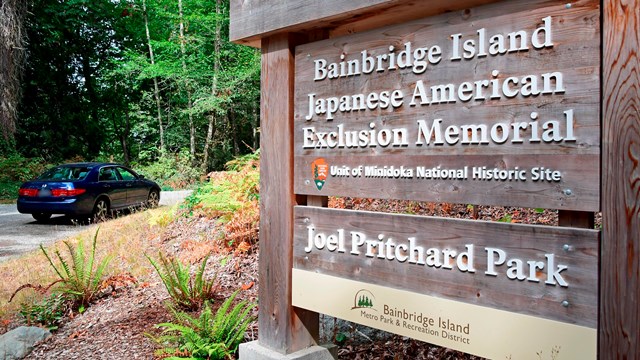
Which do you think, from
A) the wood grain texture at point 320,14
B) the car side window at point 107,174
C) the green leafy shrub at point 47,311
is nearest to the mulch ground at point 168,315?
the green leafy shrub at point 47,311

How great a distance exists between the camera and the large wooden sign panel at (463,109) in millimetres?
2207

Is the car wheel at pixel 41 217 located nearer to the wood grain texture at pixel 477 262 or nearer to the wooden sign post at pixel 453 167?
the wooden sign post at pixel 453 167

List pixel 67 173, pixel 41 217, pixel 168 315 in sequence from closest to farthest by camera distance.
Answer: pixel 168 315 → pixel 67 173 → pixel 41 217

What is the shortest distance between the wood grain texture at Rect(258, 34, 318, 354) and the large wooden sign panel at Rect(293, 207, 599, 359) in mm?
143

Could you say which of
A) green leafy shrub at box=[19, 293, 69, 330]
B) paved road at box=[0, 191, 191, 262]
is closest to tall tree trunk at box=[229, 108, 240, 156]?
paved road at box=[0, 191, 191, 262]

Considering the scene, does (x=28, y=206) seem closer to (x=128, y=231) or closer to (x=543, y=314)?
(x=128, y=231)

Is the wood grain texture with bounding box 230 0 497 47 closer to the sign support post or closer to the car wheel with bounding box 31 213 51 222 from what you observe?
the sign support post

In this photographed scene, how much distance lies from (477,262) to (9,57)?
21.5 meters

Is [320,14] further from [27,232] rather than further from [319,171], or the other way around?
[27,232]

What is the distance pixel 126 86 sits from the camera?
1147 inches

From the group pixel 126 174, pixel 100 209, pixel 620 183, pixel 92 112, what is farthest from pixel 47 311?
pixel 92 112

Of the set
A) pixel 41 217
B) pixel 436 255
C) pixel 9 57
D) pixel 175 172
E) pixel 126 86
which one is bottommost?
pixel 41 217

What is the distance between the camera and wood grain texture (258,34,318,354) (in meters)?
3.48

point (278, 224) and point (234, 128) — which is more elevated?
point (234, 128)
